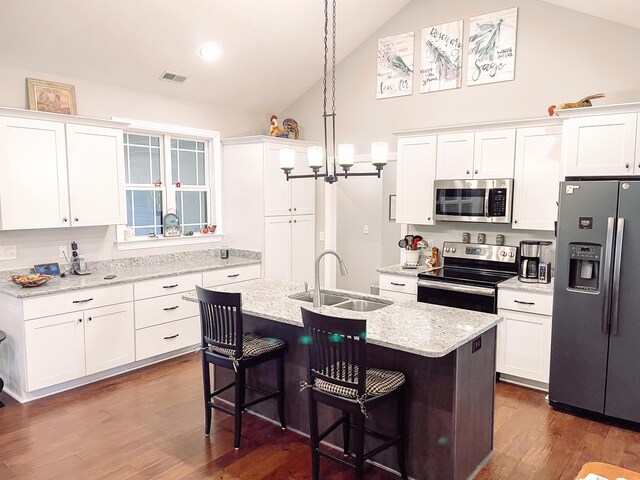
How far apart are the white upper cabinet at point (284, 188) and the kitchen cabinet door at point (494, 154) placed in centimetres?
212

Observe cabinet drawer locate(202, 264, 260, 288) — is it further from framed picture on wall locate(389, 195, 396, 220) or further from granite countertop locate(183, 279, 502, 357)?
framed picture on wall locate(389, 195, 396, 220)

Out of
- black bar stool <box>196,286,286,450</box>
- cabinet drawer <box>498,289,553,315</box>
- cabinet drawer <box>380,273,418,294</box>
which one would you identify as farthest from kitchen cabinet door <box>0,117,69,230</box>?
cabinet drawer <box>498,289,553,315</box>

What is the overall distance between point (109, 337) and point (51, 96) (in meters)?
2.12

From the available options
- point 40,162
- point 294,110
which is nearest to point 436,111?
point 294,110

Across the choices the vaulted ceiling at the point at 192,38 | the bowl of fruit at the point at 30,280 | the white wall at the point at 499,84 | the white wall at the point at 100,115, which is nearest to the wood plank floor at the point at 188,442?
the bowl of fruit at the point at 30,280

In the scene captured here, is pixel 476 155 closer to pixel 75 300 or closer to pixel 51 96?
pixel 75 300

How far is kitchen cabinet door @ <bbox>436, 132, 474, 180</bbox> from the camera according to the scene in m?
4.30

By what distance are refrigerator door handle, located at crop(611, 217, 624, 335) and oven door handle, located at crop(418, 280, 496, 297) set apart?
88 centimetres

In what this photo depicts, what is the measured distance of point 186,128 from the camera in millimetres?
5062

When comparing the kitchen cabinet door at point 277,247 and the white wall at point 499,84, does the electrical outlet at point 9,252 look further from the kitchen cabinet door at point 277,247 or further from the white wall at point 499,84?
the white wall at point 499,84

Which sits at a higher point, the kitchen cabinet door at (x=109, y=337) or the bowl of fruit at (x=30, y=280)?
the bowl of fruit at (x=30, y=280)

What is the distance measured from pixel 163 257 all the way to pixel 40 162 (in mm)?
1573

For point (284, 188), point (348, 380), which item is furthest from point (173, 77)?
point (348, 380)

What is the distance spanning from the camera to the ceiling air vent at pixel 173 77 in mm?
4557
